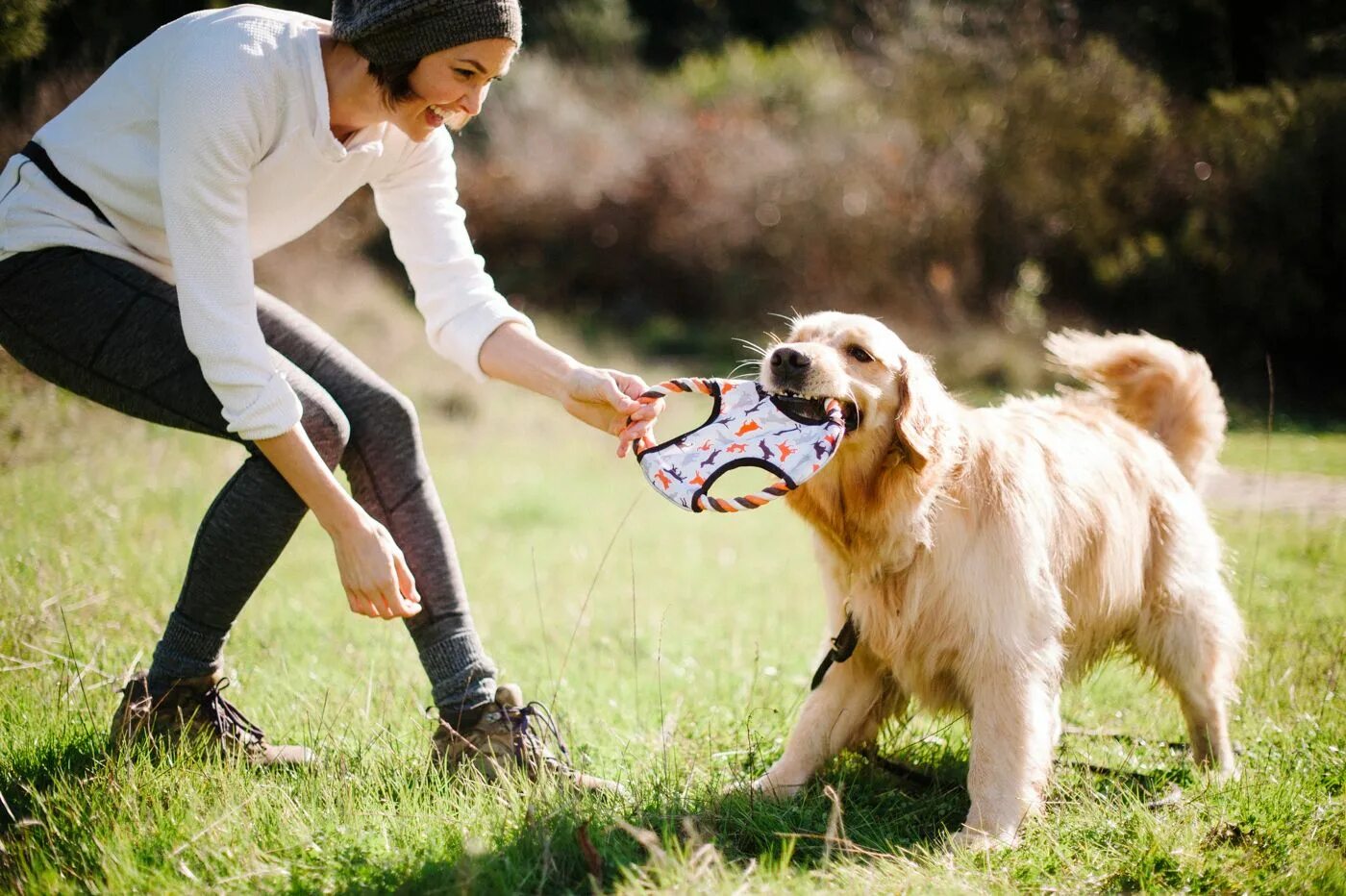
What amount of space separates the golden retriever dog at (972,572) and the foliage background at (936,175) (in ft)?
12.5

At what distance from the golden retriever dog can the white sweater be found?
4.16ft

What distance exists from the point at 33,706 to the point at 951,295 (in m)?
12.4

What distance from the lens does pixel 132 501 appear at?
5.73 metres

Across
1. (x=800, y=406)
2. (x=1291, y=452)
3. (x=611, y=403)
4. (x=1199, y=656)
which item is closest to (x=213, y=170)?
(x=611, y=403)

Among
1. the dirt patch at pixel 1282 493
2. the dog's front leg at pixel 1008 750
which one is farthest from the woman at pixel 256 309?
the dirt patch at pixel 1282 493

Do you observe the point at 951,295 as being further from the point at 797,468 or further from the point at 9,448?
the point at 797,468

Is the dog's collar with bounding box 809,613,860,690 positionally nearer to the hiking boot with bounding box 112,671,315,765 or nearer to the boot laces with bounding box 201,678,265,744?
the hiking boot with bounding box 112,671,315,765

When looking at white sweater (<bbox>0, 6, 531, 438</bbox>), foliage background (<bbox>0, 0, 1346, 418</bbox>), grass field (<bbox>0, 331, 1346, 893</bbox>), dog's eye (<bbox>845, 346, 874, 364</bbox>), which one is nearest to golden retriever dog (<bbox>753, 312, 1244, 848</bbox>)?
dog's eye (<bbox>845, 346, 874, 364</bbox>)

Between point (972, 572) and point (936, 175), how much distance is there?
39.4ft

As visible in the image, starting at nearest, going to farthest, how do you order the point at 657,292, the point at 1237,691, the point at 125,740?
the point at 125,740 → the point at 1237,691 → the point at 657,292

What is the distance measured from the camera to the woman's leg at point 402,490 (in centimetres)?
281

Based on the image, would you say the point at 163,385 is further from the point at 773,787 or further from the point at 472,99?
the point at 773,787

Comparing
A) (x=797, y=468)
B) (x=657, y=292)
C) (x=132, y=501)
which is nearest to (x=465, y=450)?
(x=132, y=501)

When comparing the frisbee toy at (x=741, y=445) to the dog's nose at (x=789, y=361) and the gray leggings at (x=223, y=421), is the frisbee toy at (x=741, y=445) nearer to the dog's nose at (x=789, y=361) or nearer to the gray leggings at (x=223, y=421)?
the dog's nose at (x=789, y=361)
